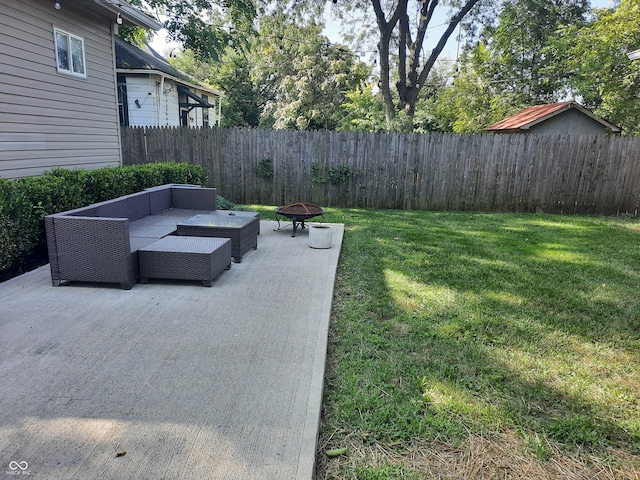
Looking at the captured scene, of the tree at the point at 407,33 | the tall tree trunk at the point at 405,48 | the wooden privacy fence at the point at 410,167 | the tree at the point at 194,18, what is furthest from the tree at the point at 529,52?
the tree at the point at 194,18

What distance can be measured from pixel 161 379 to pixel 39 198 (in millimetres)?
3459

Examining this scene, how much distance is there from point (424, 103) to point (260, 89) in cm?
1038

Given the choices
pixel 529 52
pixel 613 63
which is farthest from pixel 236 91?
pixel 613 63

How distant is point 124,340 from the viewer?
318 centimetres

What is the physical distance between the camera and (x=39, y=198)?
16.1ft

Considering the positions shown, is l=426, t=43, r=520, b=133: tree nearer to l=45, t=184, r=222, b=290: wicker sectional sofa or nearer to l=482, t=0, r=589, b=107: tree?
l=482, t=0, r=589, b=107: tree

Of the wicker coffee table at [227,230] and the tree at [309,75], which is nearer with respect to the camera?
the wicker coffee table at [227,230]

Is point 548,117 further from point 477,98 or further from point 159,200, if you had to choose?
point 159,200

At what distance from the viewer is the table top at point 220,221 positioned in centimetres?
539

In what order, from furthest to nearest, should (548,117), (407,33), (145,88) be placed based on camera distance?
→ (407,33) < (145,88) < (548,117)

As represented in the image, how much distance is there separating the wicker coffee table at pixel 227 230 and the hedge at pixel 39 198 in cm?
146

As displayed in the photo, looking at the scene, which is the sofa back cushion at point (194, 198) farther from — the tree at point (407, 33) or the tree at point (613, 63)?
the tree at point (613, 63)

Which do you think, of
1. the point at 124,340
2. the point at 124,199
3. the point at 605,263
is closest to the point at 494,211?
the point at 605,263

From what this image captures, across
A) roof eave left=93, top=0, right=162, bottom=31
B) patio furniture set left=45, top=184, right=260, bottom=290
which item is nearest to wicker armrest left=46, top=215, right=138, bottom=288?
patio furniture set left=45, top=184, right=260, bottom=290
